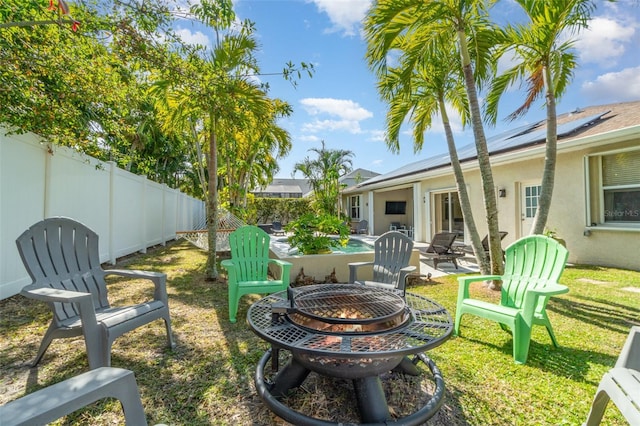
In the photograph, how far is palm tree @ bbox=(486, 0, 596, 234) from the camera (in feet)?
14.1

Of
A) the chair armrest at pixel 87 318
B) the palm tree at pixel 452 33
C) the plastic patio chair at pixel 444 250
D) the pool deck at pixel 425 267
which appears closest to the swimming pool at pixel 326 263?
the pool deck at pixel 425 267

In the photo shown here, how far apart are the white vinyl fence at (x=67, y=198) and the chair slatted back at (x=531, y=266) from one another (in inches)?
239

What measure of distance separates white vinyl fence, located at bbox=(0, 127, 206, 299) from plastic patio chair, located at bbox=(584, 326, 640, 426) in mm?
5850

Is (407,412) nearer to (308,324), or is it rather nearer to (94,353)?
(308,324)

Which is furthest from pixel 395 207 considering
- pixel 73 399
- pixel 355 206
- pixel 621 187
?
pixel 73 399

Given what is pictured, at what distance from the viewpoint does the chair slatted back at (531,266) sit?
3016mm

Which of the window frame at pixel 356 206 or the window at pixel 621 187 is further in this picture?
the window frame at pixel 356 206

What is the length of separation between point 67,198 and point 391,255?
5.51 m

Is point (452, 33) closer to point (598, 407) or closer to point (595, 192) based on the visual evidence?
point (595, 192)

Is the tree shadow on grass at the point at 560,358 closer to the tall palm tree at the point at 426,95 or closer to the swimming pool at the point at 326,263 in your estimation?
the tall palm tree at the point at 426,95

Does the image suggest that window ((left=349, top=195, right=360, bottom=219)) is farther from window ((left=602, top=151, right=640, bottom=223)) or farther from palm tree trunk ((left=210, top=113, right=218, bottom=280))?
palm tree trunk ((left=210, top=113, right=218, bottom=280))

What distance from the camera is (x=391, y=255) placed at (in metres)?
4.35

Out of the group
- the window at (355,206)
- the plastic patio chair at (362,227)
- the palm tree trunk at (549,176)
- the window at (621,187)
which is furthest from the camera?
the window at (355,206)

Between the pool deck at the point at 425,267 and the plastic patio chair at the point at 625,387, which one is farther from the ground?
the plastic patio chair at the point at 625,387
